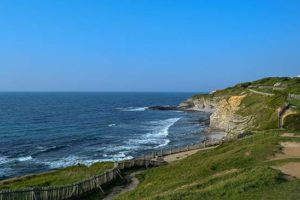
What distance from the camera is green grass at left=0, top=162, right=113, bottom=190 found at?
111 ft

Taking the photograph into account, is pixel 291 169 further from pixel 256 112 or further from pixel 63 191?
pixel 256 112

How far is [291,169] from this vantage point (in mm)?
25109

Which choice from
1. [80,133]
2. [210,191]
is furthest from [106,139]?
[210,191]

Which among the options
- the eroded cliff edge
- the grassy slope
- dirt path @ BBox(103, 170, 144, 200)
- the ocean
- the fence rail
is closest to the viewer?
the grassy slope

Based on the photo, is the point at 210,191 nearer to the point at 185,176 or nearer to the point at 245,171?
the point at 245,171

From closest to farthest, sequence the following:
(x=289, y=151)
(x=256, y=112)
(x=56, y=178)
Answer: (x=289, y=151) < (x=56, y=178) < (x=256, y=112)

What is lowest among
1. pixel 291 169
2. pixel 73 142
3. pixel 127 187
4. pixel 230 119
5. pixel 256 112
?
pixel 73 142

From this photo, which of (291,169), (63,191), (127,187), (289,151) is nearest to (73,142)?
(127,187)

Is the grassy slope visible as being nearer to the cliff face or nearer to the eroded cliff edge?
the eroded cliff edge

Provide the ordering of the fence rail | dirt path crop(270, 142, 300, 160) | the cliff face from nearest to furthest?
dirt path crop(270, 142, 300, 160) → the fence rail → the cliff face

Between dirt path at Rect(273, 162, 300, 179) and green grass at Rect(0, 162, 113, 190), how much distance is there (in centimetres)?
1599

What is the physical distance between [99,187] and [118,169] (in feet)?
18.3

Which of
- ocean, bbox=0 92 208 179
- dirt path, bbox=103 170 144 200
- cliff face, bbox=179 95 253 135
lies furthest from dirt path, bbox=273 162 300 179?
cliff face, bbox=179 95 253 135

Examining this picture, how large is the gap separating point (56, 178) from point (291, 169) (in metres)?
20.0
